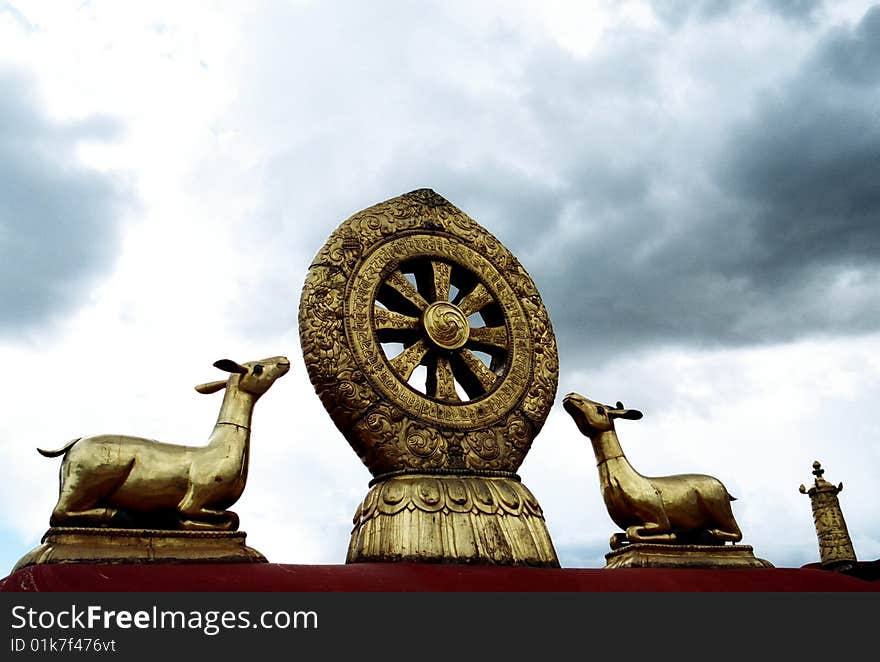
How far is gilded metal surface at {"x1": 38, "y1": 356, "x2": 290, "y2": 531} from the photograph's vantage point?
185 inches

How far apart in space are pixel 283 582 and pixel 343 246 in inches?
104

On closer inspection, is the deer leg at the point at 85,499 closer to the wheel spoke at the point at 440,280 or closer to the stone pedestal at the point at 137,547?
the stone pedestal at the point at 137,547

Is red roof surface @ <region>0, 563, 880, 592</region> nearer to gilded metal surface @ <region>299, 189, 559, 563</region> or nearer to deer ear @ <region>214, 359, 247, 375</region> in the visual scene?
gilded metal surface @ <region>299, 189, 559, 563</region>

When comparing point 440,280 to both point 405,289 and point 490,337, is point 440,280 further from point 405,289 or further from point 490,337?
point 490,337

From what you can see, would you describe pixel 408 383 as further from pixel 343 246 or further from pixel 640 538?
pixel 640 538

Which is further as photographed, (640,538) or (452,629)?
(640,538)

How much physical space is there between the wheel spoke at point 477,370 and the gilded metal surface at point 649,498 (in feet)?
1.99

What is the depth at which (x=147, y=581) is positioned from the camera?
4277 millimetres

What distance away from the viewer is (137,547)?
4.64 metres

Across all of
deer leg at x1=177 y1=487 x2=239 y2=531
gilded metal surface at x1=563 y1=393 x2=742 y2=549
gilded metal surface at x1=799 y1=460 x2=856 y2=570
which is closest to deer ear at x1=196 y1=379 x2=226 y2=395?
deer leg at x1=177 y1=487 x2=239 y2=531

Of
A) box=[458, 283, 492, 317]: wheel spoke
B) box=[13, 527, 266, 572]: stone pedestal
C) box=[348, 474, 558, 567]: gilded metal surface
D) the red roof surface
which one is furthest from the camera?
box=[458, 283, 492, 317]: wheel spoke

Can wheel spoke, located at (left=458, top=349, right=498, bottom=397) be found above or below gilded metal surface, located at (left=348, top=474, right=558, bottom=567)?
above

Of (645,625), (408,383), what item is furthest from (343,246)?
(645,625)

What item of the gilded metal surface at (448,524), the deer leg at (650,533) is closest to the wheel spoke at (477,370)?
the gilded metal surface at (448,524)
